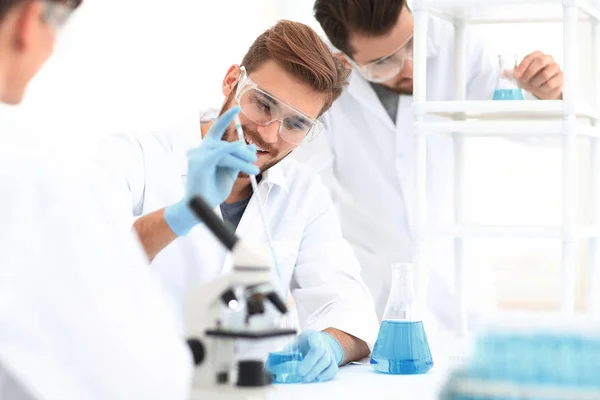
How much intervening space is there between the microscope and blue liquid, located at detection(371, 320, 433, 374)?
0.60 m

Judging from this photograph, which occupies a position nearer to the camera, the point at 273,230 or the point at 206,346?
the point at 206,346

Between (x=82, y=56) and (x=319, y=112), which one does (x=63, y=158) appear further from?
(x=82, y=56)

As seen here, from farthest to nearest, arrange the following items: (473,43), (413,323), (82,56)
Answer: (82,56)
(473,43)
(413,323)

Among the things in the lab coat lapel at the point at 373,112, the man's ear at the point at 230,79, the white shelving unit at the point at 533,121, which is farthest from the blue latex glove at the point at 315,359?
the lab coat lapel at the point at 373,112

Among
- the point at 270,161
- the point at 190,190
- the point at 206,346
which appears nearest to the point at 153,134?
the point at 270,161

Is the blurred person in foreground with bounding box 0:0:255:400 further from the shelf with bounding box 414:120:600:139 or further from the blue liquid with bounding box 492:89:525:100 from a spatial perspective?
the blue liquid with bounding box 492:89:525:100

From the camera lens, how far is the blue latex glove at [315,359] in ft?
5.45

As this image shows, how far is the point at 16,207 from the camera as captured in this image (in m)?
0.96

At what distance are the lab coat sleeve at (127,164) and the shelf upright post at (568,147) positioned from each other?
3.74 ft

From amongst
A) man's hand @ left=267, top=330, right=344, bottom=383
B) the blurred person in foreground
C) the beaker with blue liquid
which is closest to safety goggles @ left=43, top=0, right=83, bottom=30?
the blurred person in foreground

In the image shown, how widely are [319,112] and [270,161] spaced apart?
0.69 ft

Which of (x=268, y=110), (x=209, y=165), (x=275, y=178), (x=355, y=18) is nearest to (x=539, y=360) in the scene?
(x=209, y=165)

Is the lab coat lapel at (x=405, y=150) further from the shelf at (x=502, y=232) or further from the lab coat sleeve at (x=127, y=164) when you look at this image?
the lab coat sleeve at (x=127, y=164)

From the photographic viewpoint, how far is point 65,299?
95 cm
